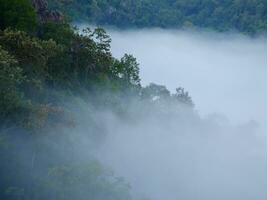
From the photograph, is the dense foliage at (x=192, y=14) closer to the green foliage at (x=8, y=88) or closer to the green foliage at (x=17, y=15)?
the green foliage at (x=17, y=15)

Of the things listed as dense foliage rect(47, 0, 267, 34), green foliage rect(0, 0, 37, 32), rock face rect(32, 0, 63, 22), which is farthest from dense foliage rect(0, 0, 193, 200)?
dense foliage rect(47, 0, 267, 34)

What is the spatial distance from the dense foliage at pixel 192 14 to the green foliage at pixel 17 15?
361 feet

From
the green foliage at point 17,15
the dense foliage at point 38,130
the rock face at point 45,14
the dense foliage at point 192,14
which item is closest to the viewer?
the dense foliage at point 38,130

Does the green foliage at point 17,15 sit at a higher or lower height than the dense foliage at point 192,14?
lower

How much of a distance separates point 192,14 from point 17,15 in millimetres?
157733

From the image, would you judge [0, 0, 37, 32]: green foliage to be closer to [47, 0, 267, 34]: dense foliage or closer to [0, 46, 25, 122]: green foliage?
[0, 46, 25, 122]: green foliage


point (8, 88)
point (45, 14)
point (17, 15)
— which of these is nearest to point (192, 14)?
point (45, 14)

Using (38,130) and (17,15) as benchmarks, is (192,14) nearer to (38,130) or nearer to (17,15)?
(17,15)

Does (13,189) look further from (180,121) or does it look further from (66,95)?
(180,121)

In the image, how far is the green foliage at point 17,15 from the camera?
30.1 metres

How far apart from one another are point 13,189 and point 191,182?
28.6 m

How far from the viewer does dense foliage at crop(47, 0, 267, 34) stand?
5931 inches

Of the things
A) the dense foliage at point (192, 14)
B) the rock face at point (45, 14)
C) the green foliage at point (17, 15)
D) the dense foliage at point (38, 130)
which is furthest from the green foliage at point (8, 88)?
the dense foliage at point (192, 14)

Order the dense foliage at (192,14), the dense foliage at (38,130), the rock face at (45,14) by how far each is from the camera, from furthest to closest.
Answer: the dense foliage at (192,14) < the rock face at (45,14) < the dense foliage at (38,130)
